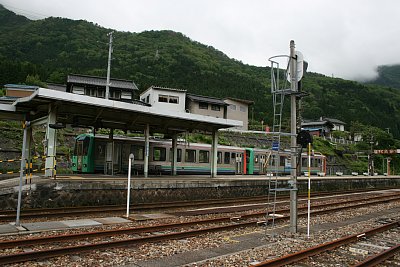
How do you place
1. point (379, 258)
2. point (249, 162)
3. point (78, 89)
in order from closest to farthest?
point (379, 258), point (249, 162), point (78, 89)

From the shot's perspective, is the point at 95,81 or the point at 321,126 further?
the point at 321,126

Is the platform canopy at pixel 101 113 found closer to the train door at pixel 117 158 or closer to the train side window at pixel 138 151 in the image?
the train side window at pixel 138 151

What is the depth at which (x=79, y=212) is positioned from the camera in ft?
36.0

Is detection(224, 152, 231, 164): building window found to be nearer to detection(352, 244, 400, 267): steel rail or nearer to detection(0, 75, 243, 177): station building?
detection(0, 75, 243, 177): station building

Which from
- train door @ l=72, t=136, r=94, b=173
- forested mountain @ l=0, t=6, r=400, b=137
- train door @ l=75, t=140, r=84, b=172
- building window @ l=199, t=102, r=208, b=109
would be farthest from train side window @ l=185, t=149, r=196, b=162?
forested mountain @ l=0, t=6, r=400, b=137

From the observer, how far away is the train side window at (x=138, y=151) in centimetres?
2044

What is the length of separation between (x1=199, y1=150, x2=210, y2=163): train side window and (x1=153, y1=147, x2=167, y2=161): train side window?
8.98 feet

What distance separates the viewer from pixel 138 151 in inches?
817

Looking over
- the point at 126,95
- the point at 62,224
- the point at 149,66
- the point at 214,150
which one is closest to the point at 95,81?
the point at 126,95

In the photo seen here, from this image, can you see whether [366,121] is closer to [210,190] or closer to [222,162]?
[222,162]

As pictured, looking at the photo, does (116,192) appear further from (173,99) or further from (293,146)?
(173,99)

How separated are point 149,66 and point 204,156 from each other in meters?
52.6

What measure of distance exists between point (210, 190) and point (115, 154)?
6.29m

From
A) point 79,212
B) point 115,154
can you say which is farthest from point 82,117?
point 79,212
